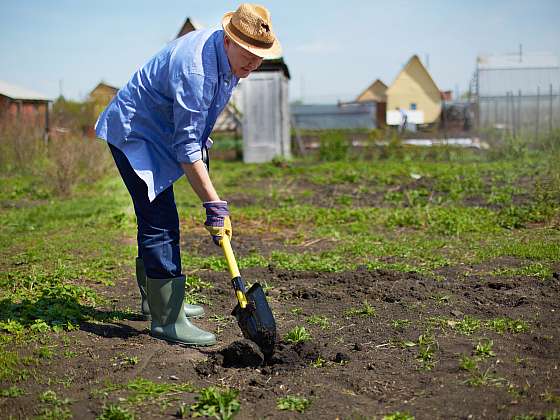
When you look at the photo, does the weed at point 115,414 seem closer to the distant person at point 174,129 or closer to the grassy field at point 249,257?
the grassy field at point 249,257

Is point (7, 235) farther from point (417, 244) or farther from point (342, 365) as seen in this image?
point (342, 365)

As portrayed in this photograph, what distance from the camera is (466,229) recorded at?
7418 millimetres

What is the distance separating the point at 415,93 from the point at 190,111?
112ft

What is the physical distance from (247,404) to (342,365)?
69 centimetres

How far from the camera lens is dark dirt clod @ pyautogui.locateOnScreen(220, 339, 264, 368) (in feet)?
12.2

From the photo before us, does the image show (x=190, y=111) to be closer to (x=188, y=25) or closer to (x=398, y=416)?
(x=398, y=416)

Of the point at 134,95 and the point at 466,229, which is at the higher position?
the point at 134,95

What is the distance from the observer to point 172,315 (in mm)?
4141

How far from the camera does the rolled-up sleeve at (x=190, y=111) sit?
3676 mm

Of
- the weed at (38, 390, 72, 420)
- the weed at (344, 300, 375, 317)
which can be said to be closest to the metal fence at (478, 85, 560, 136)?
the weed at (344, 300, 375, 317)

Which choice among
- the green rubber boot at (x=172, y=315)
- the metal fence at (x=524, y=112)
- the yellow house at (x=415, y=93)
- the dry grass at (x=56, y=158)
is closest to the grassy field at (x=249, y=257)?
the green rubber boot at (x=172, y=315)

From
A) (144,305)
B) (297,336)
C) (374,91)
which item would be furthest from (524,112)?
(374,91)

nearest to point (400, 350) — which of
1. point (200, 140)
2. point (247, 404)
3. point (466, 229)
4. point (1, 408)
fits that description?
point (247, 404)

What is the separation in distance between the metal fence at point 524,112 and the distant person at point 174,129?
51.1 feet
